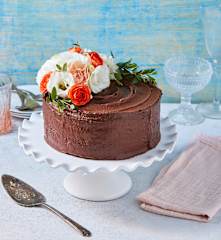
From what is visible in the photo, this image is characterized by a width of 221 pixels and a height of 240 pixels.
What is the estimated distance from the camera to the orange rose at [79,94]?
146 centimetres

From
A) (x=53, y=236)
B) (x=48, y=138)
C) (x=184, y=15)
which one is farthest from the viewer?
(x=184, y=15)

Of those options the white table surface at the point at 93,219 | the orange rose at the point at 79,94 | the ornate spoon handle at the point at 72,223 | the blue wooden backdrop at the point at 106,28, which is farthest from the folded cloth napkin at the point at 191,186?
the blue wooden backdrop at the point at 106,28

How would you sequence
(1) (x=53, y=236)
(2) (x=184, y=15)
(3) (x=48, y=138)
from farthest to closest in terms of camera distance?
1. (2) (x=184, y=15)
2. (3) (x=48, y=138)
3. (1) (x=53, y=236)

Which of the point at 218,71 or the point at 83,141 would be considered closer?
the point at 83,141

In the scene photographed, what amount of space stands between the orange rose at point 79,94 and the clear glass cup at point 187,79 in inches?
22.3

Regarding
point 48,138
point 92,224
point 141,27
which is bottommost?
point 92,224

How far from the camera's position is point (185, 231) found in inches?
56.4

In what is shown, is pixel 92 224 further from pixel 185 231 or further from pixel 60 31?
pixel 60 31

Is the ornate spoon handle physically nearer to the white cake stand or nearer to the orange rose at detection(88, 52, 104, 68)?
the white cake stand

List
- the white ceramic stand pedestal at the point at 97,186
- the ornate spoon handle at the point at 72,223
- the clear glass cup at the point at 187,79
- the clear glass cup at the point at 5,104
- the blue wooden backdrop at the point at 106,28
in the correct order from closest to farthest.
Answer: the ornate spoon handle at the point at 72,223 < the white ceramic stand pedestal at the point at 97,186 < the clear glass cup at the point at 5,104 < the clear glass cup at the point at 187,79 < the blue wooden backdrop at the point at 106,28

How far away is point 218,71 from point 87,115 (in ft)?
2.49

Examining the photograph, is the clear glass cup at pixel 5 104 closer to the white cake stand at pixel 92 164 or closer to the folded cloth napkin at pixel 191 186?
the white cake stand at pixel 92 164

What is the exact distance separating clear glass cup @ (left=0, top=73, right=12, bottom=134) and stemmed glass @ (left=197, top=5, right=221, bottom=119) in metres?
0.60

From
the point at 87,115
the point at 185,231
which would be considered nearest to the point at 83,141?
the point at 87,115
